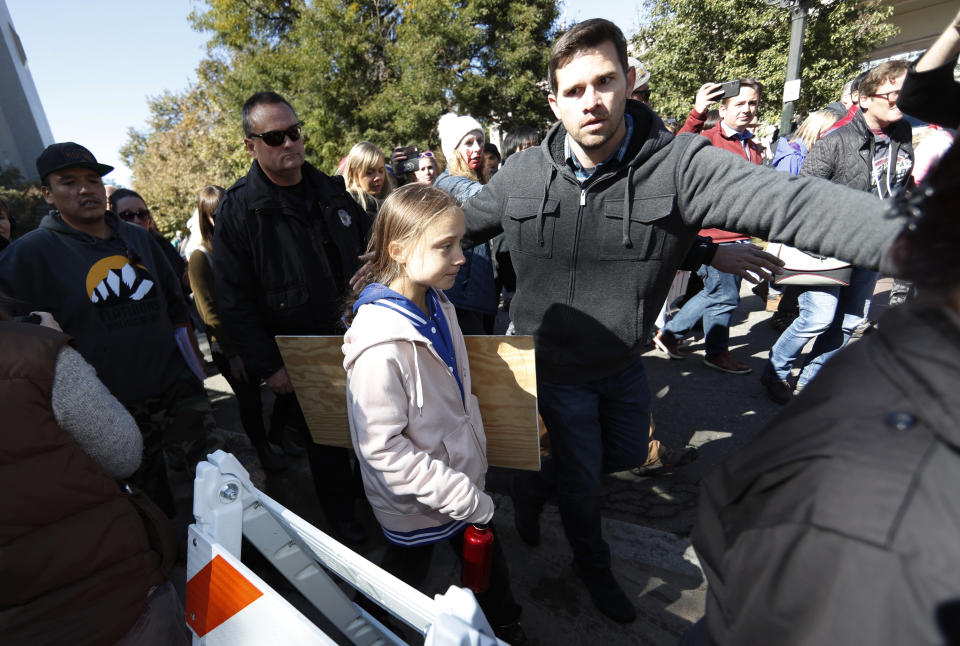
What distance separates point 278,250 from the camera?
2.49 m

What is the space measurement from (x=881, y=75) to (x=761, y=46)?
42.0 feet

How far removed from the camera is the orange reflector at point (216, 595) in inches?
42.9

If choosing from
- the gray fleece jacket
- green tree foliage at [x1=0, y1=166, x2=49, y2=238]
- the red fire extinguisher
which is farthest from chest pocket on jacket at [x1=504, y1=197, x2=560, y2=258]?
green tree foliage at [x1=0, y1=166, x2=49, y2=238]

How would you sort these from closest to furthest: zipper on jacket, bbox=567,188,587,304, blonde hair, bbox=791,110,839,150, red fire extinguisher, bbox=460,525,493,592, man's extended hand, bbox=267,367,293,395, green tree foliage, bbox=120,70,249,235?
red fire extinguisher, bbox=460,525,493,592
zipper on jacket, bbox=567,188,587,304
man's extended hand, bbox=267,367,293,395
blonde hair, bbox=791,110,839,150
green tree foliage, bbox=120,70,249,235

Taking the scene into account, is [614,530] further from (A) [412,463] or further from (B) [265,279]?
(B) [265,279]

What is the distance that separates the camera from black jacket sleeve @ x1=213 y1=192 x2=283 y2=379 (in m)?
2.45

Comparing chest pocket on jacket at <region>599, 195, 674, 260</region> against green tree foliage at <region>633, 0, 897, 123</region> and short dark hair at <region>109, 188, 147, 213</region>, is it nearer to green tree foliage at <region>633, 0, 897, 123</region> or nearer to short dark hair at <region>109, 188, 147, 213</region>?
short dark hair at <region>109, 188, 147, 213</region>

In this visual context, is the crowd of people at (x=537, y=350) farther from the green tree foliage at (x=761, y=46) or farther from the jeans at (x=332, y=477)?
the green tree foliage at (x=761, y=46)

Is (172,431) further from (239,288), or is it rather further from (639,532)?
(639,532)

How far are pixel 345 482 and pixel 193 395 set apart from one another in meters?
1.01

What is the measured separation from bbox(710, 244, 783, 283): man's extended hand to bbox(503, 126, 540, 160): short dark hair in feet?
9.03

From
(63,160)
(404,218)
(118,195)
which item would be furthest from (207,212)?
(404,218)

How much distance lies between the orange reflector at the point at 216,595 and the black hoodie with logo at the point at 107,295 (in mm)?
1808

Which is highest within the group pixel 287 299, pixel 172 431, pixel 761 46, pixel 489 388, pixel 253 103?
pixel 761 46
